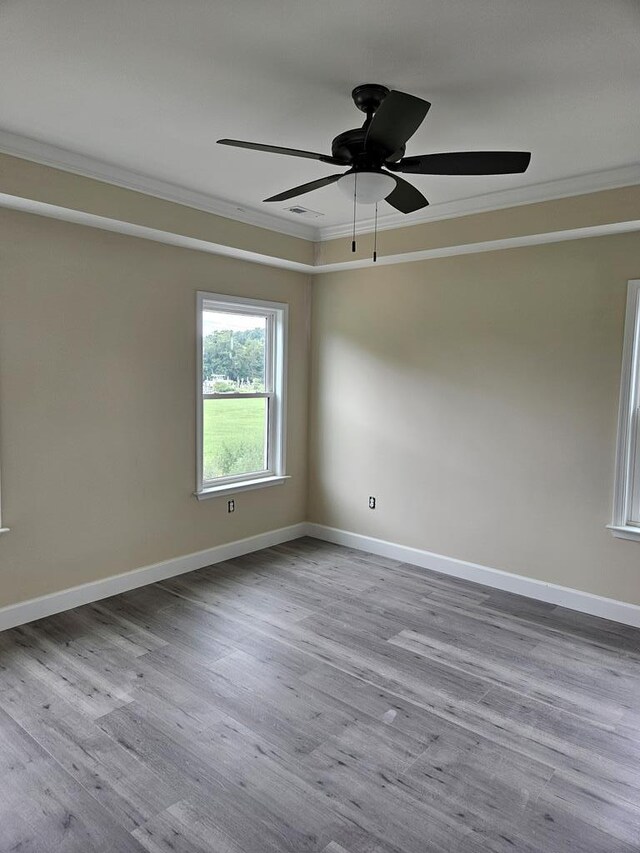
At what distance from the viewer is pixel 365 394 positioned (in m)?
4.94

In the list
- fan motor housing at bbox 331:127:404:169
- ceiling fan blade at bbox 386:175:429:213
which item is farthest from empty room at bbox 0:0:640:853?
ceiling fan blade at bbox 386:175:429:213

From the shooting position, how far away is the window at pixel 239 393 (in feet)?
14.7

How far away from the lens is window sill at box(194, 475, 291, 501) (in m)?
4.45

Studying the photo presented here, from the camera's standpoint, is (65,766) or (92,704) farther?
(92,704)

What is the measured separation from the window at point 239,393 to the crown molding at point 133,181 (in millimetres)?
617

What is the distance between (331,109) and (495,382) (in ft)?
7.50

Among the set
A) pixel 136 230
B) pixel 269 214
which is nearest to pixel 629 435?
pixel 269 214

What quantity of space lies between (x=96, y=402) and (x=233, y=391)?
126cm

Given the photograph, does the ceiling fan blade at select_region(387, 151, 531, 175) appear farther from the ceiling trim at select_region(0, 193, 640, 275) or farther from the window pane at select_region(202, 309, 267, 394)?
the window pane at select_region(202, 309, 267, 394)

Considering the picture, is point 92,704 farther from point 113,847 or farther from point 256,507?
point 256,507

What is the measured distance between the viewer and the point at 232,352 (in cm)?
470

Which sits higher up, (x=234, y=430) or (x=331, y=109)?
(x=331, y=109)

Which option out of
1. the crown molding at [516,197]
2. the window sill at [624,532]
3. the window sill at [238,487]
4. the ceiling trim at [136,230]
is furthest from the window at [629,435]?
the window sill at [238,487]

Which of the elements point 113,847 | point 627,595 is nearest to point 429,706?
point 113,847
